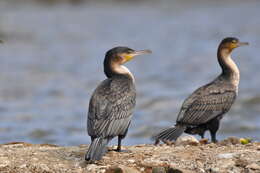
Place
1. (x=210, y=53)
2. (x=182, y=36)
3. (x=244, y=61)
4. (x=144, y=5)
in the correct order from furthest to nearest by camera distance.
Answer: (x=144, y=5) < (x=182, y=36) < (x=210, y=53) < (x=244, y=61)

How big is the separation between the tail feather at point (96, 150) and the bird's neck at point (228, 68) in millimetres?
3594

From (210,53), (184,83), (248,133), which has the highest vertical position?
(210,53)

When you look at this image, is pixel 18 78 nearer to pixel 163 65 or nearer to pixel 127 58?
pixel 163 65

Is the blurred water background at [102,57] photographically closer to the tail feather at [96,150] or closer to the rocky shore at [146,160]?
the rocky shore at [146,160]

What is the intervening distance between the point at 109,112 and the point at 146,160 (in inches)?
29.8

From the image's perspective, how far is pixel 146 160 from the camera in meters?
8.30

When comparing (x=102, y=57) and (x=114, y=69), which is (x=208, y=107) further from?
(x=102, y=57)

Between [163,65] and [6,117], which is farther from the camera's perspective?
[163,65]

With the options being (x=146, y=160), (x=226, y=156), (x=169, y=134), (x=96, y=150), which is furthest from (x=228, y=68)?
(x=96, y=150)

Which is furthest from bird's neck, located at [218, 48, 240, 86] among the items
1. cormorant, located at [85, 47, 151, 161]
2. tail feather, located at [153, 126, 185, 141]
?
cormorant, located at [85, 47, 151, 161]

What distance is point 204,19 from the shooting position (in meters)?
31.8

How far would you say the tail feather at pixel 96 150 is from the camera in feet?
26.3

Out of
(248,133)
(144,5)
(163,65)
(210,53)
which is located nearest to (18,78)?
(163,65)

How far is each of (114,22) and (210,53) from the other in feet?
32.7
